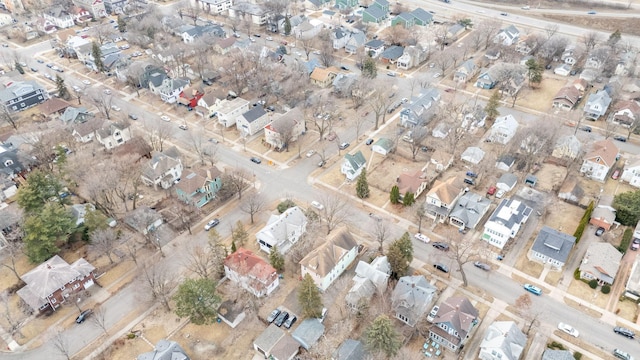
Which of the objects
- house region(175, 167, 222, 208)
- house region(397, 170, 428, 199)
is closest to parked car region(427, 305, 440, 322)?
house region(397, 170, 428, 199)

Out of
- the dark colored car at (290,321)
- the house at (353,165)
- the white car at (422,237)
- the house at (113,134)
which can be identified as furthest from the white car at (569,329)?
the house at (113,134)

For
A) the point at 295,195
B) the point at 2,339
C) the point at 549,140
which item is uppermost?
the point at 549,140

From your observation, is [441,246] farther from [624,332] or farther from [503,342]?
[624,332]

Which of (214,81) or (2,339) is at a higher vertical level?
(214,81)

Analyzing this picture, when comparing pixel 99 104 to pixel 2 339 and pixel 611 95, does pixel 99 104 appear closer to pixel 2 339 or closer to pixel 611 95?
pixel 2 339

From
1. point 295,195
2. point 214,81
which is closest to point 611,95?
point 295,195

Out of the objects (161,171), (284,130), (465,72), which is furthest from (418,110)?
(161,171)
